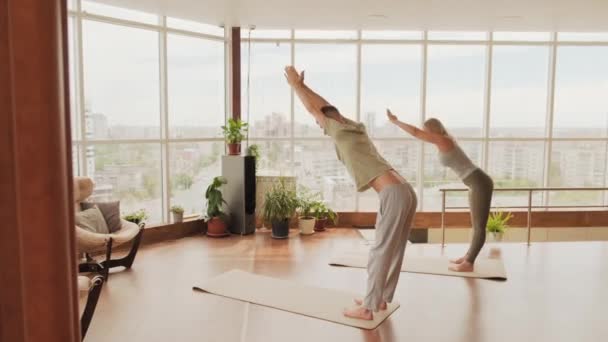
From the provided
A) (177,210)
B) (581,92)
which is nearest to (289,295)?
(177,210)

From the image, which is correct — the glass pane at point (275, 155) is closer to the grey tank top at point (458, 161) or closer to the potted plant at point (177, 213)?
the potted plant at point (177, 213)

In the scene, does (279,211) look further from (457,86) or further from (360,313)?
(457,86)

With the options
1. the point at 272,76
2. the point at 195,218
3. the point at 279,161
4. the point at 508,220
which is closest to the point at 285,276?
the point at 195,218

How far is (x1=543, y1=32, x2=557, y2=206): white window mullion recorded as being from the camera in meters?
8.11

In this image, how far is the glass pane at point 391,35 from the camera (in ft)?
25.8

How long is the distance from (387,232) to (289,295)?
50.8 inches

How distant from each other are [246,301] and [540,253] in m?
3.52

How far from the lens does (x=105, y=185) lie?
20.5ft

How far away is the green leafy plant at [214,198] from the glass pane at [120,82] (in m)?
1.01

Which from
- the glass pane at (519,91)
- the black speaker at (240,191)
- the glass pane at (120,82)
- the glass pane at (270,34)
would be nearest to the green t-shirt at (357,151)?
the black speaker at (240,191)

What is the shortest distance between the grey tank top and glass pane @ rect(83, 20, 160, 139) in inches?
156

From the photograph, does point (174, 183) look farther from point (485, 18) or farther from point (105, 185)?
point (485, 18)

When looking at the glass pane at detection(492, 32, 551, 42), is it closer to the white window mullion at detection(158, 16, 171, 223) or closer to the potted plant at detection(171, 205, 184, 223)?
the white window mullion at detection(158, 16, 171, 223)

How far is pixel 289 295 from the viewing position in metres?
4.26
